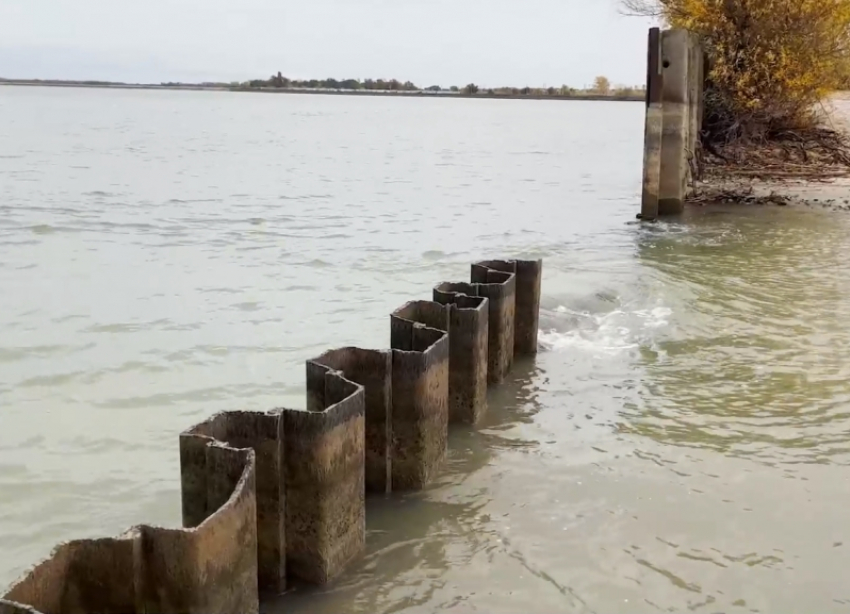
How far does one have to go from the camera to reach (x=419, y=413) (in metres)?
5.38

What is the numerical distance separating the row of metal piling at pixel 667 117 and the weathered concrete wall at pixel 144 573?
1421 cm

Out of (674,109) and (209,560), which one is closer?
(209,560)

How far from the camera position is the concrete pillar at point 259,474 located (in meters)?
3.94

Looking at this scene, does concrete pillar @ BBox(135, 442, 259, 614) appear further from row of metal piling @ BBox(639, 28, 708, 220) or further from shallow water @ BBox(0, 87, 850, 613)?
row of metal piling @ BBox(639, 28, 708, 220)

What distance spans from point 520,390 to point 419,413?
227 centimetres

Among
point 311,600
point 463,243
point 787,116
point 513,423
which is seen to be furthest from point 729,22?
point 311,600

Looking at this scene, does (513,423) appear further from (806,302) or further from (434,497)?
(806,302)

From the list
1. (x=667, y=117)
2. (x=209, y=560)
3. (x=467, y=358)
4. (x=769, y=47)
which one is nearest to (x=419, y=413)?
(x=467, y=358)

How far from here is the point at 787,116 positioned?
22.7 m

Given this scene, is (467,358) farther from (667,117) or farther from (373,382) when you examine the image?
(667,117)

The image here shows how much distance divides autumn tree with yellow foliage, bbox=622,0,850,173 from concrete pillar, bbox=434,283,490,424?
16253 millimetres

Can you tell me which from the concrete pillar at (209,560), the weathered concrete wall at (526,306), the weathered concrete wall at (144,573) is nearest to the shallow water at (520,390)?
the weathered concrete wall at (526,306)

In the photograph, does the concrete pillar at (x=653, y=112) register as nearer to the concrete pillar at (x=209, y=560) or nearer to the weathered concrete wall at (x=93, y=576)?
the concrete pillar at (x=209, y=560)

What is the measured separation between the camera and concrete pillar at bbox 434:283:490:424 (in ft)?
21.1
